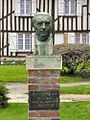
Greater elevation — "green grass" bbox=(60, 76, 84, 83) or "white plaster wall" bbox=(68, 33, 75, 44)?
"white plaster wall" bbox=(68, 33, 75, 44)

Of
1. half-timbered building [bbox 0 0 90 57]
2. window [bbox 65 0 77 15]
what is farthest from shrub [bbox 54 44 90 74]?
window [bbox 65 0 77 15]

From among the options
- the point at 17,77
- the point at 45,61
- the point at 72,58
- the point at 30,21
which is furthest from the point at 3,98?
the point at 30,21

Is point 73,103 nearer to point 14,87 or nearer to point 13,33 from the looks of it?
point 14,87

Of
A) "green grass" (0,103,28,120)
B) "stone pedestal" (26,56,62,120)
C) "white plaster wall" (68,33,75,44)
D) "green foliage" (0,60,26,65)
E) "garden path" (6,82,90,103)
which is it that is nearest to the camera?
"stone pedestal" (26,56,62,120)

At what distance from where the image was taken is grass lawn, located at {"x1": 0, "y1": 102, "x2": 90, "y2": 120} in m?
12.4

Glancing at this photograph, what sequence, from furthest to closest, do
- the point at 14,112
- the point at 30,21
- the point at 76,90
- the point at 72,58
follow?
the point at 30,21 → the point at 72,58 → the point at 76,90 → the point at 14,112

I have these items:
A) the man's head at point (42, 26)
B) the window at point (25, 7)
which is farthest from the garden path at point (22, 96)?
the window at point (25, 7)

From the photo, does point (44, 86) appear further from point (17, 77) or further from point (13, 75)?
point (13, 75)

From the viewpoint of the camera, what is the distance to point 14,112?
514 inches

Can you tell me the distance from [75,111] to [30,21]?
20135 mm

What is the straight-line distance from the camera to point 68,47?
24.2 metres

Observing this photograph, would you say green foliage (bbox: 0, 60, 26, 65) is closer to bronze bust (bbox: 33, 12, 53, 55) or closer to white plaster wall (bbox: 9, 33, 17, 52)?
white plaster wall (bbox: 9, 33, 17, 52)

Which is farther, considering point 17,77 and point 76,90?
point 17,77

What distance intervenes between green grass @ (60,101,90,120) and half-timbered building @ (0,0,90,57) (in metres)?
18.7
